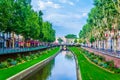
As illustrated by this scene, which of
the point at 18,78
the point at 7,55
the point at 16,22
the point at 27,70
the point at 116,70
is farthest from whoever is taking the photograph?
the point at 16,22

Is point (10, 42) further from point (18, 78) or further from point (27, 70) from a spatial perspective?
point (18, 78)

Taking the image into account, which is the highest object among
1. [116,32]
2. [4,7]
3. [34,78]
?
[4,7]

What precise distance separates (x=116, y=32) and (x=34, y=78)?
3835cm

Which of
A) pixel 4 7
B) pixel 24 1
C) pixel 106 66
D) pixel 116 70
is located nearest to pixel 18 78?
pixel 116 70

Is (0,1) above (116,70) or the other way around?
above

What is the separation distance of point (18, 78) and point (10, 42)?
73568mm

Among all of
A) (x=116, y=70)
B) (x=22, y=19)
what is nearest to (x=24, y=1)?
(x=22, y=19)

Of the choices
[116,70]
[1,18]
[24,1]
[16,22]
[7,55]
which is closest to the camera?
[116,70]

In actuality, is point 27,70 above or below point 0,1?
below

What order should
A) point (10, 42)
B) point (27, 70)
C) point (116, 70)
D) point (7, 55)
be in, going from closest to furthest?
point (116, 70) < point (27, 70) < point (7, 55) < point (10, 42)

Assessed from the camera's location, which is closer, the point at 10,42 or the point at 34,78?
the point at 34,78

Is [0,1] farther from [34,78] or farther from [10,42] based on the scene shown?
[10,42]

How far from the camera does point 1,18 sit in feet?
197

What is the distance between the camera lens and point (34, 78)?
3869 centimetres
